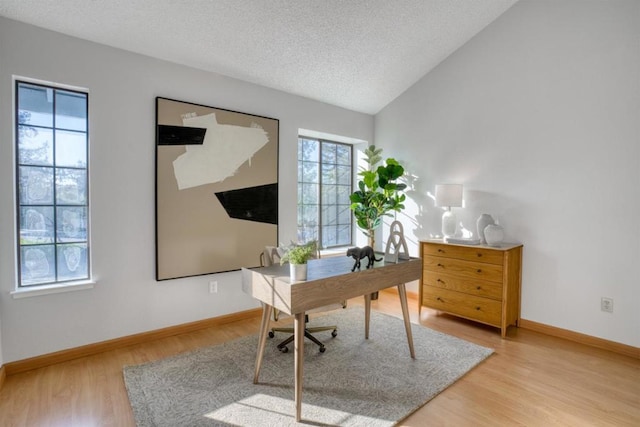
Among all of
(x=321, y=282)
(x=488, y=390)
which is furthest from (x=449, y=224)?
(x=321, y=282)

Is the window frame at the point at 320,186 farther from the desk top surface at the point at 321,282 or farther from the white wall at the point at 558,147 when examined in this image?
the desk top surface at the point at 321,282

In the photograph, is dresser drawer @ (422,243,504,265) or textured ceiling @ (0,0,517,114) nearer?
textured ceiling @ (0,0,517,114)

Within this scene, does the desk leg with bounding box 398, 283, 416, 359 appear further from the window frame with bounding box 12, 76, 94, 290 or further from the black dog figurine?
A: the window frame with bounding box 12, 76, 94, 290

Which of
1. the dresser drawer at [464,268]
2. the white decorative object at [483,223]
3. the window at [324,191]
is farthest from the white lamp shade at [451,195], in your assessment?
the window at [324,191]

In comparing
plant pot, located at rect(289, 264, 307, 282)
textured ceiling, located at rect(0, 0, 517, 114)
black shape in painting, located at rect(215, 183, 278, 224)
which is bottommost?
plant pot, located at rect(289, 264, 307, 282)

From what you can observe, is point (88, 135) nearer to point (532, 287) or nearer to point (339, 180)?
point (339, 180)

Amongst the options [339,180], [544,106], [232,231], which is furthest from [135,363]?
[544,106]

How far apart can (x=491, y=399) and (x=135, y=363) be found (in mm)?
2540

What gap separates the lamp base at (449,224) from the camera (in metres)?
3.62

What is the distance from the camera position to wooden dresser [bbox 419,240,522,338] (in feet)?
10.1

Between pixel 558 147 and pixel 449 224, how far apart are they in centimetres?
122

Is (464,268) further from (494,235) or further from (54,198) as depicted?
(54,198)

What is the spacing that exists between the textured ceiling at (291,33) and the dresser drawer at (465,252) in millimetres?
2102

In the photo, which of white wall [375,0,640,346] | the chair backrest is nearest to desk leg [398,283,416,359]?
the chair backrest
